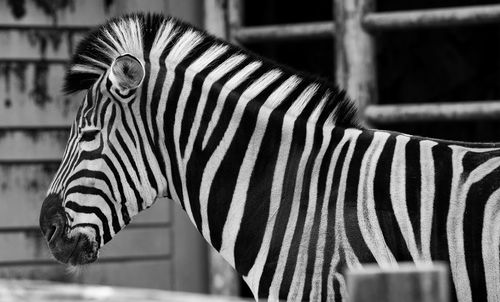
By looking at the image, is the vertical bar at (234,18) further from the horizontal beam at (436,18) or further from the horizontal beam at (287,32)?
the horizontal beam at (436,18)

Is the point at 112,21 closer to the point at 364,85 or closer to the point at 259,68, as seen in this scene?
the point at 259,68

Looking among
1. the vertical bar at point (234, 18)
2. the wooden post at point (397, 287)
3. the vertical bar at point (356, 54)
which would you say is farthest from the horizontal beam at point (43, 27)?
the wooden post at point (397, 287)

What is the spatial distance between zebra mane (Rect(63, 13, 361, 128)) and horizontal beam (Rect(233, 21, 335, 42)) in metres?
2.40

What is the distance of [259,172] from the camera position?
350cm

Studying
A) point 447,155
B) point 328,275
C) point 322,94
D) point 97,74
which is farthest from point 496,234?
point 97,74

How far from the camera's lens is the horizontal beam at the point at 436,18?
565 centimetres

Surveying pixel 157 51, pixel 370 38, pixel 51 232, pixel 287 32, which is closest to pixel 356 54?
pixel 370 38

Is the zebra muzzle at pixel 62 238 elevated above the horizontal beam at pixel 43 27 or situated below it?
below

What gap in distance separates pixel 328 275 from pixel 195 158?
24.9 inches

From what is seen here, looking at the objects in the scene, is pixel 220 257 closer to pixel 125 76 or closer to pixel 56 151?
pixel 56 151

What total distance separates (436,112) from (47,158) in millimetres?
2243

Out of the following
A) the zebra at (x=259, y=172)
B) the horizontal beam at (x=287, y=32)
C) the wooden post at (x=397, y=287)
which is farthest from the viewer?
the horizontal beam at (x=287, y=32)

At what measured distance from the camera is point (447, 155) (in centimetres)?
329

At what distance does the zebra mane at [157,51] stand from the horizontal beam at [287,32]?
7.89 ft
